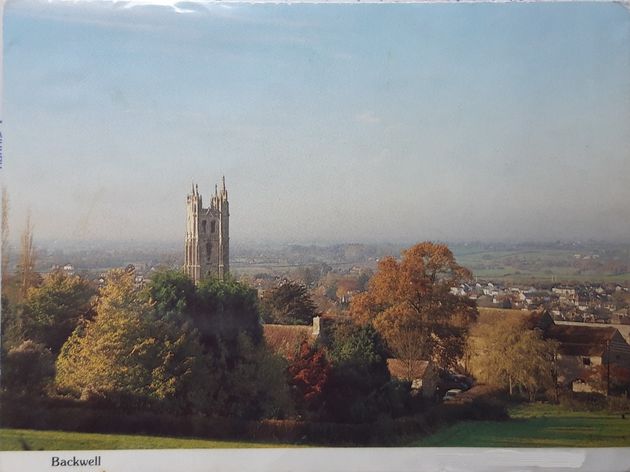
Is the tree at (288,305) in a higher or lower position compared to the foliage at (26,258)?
lower

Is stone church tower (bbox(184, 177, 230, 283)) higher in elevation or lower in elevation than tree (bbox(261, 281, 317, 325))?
higher

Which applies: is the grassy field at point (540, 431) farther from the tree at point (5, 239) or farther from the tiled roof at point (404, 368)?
the tree at point (5, 239)

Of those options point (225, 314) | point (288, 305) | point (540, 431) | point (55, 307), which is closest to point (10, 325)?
point (55, 307)

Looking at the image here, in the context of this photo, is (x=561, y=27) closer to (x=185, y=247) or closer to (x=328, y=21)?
(x=328, y=21)

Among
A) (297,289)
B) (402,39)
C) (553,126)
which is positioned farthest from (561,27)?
(297,289)

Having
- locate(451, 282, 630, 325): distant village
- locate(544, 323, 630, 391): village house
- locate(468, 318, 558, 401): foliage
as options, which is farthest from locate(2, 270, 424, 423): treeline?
locate(544, 323, 630, 391): village house

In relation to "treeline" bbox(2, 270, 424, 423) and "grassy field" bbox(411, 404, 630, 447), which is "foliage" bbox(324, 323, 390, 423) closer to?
"treeline" bbox(2, 270, 424, 423)

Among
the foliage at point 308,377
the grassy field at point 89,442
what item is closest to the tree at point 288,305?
the foliage at point 308,377
